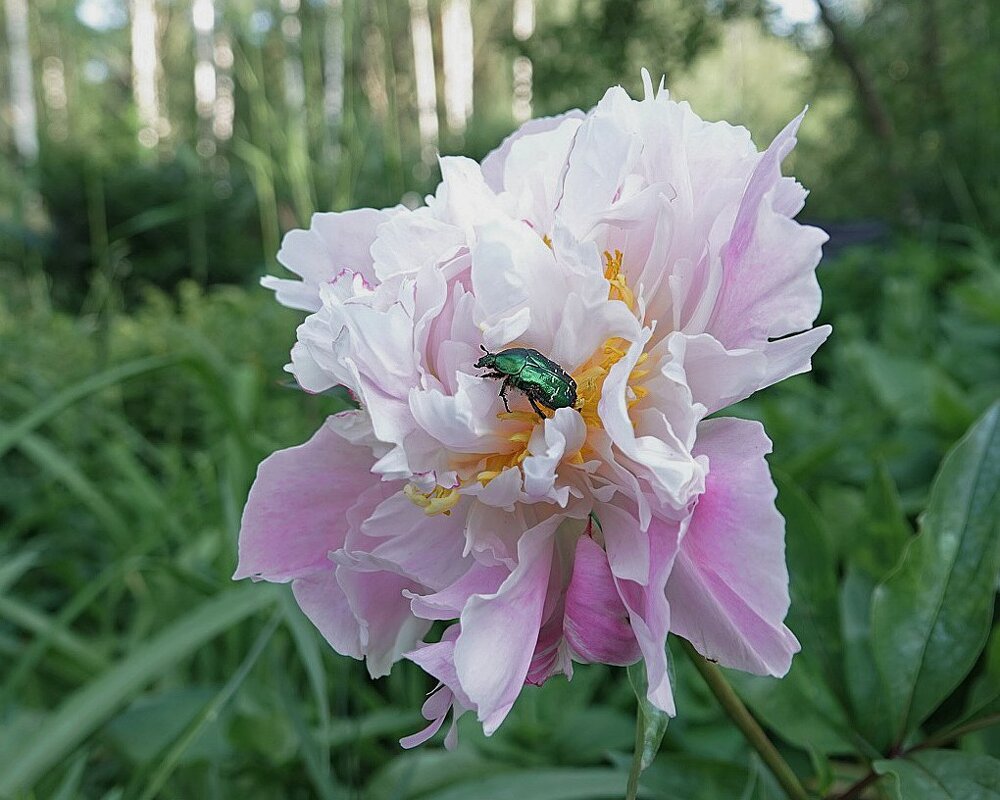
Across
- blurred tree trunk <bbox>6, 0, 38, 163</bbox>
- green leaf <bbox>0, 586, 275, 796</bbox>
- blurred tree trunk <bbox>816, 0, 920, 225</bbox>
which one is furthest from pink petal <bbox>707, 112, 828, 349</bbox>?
blurred tree trunk <bbox>6, 0, 38, 163</bbox>

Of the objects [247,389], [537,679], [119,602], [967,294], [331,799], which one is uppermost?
[537,679]

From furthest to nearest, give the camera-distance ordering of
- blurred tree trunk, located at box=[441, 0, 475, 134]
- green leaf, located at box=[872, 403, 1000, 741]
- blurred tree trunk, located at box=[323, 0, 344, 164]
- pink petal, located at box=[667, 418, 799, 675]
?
blurred tree trunk, located at box=[441, 0, 475, 134], blurred tree trunk, located at box=[323, 0, 344, 164], green leaf, located at box=[872, 403, 1000, 741], pink petal, located at box=[667, 418, 799, 675]

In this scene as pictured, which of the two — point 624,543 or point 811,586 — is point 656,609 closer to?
point 624,543

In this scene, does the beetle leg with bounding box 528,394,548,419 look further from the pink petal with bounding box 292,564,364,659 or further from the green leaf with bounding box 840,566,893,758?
the green leaf with bounding box 840,566,893,758

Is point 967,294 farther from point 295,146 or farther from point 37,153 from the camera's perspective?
point 37,153

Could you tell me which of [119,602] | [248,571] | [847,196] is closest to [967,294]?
[248,571]

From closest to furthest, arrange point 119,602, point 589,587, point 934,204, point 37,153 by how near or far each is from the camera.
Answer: point 589,587
point 119,602
point 934,204
point 37,153
